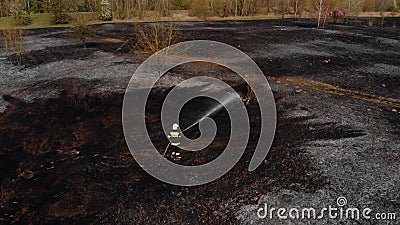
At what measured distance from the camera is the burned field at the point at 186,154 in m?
5.45

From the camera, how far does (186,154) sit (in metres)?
7.02

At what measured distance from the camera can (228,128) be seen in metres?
8.25

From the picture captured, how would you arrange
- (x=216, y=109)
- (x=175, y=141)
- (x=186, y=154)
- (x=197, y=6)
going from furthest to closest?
(x=197, y=6) → (x=216, y=109) → (x=175, y=141) → (x=186, y=154)

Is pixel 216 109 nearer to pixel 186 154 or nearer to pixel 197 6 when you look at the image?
pixel 186 154

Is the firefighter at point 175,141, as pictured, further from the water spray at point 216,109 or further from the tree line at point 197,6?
the tree line at point 197,6

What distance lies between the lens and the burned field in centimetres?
545

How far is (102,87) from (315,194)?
7.50 meters

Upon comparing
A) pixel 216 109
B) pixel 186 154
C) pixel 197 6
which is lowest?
pixel 186 154

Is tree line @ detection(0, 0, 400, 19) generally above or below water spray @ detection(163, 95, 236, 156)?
above

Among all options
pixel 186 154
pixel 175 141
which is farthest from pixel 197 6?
pixel 186 154

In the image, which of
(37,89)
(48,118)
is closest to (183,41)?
(37,89)

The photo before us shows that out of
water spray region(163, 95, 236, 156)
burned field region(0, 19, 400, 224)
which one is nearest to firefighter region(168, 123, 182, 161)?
burned field region(0, 19, 400, 224)

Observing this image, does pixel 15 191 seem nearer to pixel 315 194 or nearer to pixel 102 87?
pixel 315 194

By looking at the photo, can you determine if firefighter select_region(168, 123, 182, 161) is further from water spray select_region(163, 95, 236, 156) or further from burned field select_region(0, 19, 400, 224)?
water spray select_region(163, 95, 236, 156)
